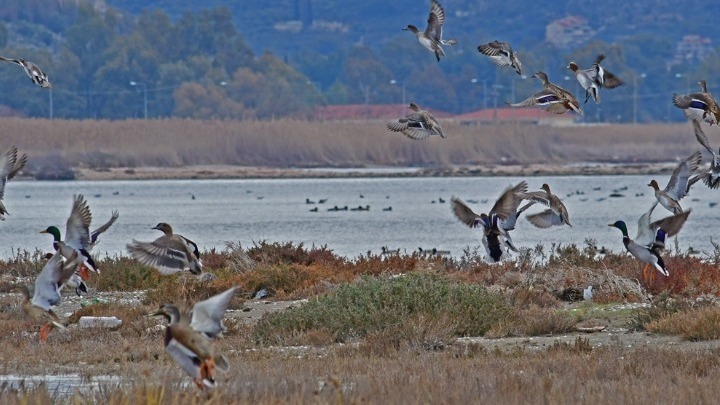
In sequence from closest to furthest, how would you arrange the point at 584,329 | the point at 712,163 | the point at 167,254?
the point at 167,254, the point at 584,329, the point at 712,163

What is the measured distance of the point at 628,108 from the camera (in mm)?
175875

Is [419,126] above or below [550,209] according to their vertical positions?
above

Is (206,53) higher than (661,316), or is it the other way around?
(206,53)

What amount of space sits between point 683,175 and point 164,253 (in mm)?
6809

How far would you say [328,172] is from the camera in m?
116

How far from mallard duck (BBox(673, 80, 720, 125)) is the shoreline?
300ft

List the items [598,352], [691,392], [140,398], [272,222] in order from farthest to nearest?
[272,222] → [598,352] → [691,392] → [140,398]

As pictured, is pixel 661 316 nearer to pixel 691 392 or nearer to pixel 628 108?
pixel 691 392

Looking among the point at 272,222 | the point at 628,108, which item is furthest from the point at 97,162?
the point at 628,108

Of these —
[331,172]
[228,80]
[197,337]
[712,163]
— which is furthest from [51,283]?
[228,80]

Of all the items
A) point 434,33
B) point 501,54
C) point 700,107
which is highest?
point 434,33

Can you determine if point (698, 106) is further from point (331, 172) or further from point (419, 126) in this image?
point (331, 172)

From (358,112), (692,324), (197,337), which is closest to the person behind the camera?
(197,337)

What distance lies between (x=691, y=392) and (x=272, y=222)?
48.2m
